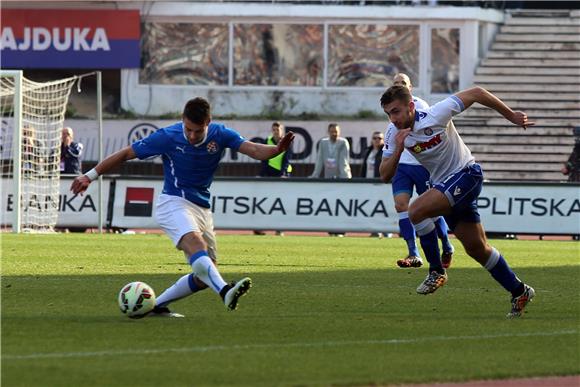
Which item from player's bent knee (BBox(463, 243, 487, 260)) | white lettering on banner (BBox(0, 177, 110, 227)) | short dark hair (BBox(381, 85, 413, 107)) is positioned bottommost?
white lettering on banner (BBox(0, 177, 110, 227))

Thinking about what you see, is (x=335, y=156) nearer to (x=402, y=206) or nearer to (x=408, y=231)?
(x=408, y=231)

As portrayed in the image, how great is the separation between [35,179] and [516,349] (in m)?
19.4

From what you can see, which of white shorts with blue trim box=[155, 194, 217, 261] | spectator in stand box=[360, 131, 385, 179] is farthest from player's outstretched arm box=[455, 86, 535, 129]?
spectator in stand box=[360, 131, 385, 179]

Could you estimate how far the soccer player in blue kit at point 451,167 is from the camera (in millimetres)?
12438

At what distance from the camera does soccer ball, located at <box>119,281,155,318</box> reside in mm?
11727

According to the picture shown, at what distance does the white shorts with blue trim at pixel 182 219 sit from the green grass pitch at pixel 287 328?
68 centimetres

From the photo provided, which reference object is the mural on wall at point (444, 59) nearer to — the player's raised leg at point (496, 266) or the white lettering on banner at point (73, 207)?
the white lettering on banner at point (73, 207)

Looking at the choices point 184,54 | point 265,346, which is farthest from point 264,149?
point 184,54

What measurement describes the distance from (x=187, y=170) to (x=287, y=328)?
5.55ft

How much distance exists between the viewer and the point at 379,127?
1529 inches

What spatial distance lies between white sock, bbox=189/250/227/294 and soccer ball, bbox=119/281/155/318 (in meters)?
0.47

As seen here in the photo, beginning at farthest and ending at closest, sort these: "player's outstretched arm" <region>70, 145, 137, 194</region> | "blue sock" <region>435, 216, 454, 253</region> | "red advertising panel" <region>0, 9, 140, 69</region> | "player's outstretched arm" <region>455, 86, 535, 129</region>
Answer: "red advertising panel" <region>0, 9, 140, 69</region>, "blue sock" <region>435, 216, 454, 253</region>, "player's outstretched arm" <region>455, 86, 535, 129</region>, "player's outstretched arm" <region>70, 145, 137, 194</region>

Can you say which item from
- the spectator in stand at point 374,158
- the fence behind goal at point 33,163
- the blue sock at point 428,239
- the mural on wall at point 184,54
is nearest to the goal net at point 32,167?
the fence behind goal at point 33,163

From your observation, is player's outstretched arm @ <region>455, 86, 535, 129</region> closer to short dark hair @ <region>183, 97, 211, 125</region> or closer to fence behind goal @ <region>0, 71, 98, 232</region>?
short dark hair @ <region>183, 97, 211, 125</region>
